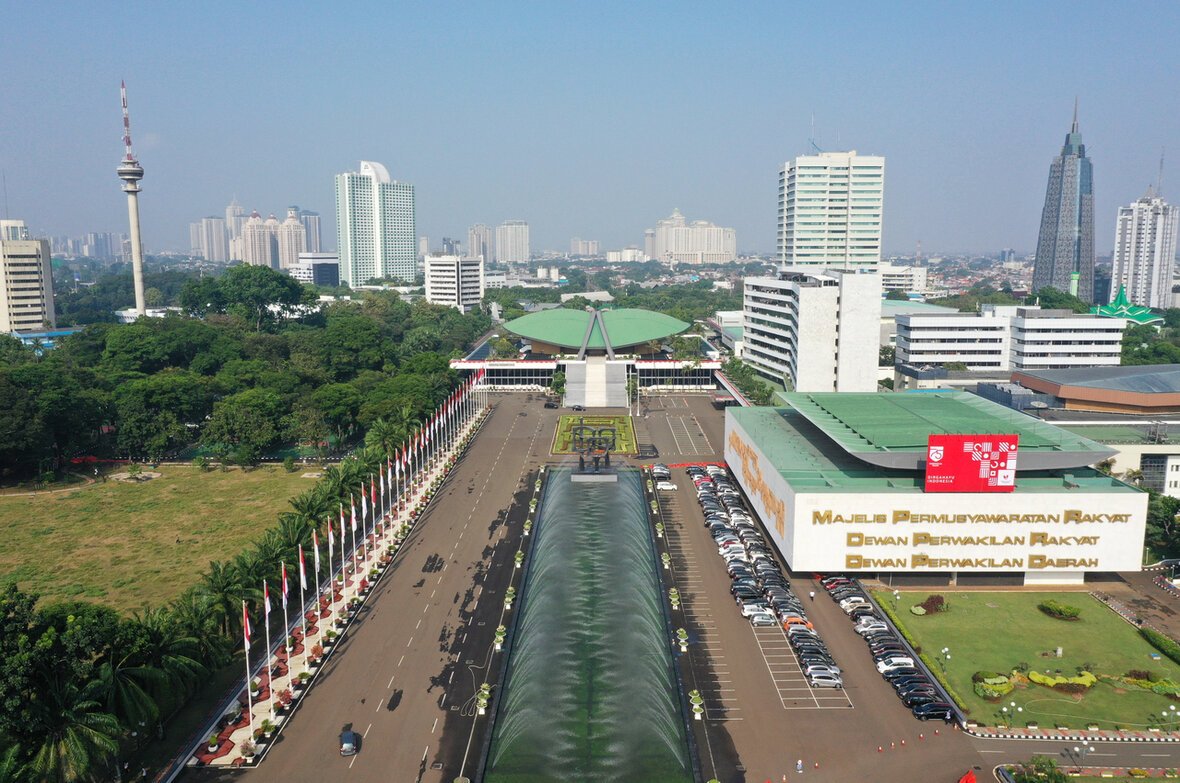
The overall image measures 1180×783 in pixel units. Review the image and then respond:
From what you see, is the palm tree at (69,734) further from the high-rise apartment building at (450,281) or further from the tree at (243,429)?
the high-rise apartment building at (450,281)

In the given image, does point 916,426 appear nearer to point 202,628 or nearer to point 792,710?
point 792,710

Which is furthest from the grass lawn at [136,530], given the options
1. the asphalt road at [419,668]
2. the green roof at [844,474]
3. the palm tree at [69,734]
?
the green roof at [844,474]

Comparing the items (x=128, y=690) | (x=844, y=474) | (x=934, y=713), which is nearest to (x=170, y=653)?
(x=128, y=690)

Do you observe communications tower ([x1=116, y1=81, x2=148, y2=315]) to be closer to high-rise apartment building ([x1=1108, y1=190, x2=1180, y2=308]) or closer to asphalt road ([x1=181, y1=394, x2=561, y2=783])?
asphalt road ([x1=181, y1=394, x2=561, y2=783])

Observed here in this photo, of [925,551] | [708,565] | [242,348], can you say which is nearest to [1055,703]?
[925,551]

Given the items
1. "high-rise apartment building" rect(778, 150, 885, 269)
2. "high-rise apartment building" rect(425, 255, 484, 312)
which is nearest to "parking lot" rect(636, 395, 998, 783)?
"high-rise apartment building" rect(778, 150, 885, 269)

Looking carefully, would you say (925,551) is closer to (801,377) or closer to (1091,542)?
(1091,542)
